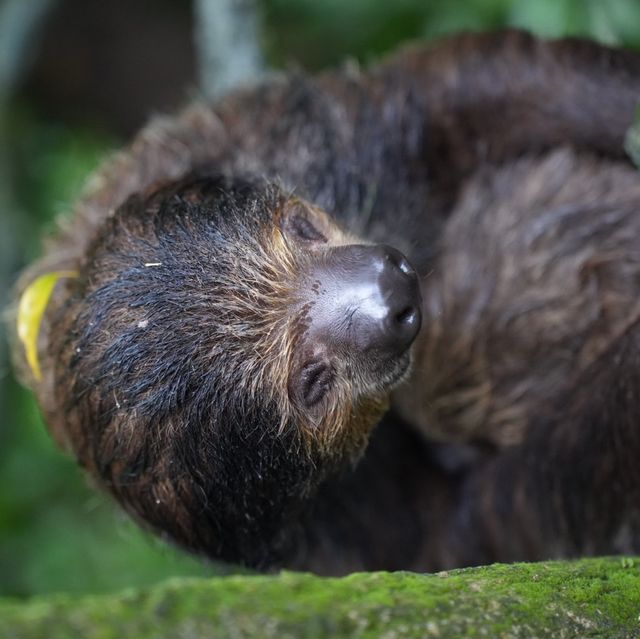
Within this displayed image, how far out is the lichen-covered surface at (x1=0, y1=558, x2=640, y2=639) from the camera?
4.66ft

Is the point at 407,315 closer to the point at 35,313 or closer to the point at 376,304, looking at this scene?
the point at 376,304

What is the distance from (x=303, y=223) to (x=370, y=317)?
2.24 feet

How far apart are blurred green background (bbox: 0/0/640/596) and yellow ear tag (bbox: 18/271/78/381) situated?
4.78 ft

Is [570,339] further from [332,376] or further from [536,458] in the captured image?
[332,376]

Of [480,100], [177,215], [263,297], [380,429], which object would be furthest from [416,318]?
[480,100]

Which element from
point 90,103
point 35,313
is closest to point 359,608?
point 35,313

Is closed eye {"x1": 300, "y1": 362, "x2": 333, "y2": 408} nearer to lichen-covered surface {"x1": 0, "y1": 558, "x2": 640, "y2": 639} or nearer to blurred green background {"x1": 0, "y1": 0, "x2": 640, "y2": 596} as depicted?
lichen-covered surface {"x1": 0, "y1": 558, "x2": 640, "y2": 639}

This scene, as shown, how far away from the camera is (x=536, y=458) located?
12.2 ft

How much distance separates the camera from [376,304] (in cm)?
291

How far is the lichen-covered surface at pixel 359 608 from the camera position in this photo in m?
1.42

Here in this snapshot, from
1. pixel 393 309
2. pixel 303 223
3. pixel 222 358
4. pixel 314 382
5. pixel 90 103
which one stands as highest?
pixel 90 103

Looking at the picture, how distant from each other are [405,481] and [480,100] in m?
1.81

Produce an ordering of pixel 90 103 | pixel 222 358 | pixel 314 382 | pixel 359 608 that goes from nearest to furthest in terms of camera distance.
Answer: pixel 359 608 → pixel 222 358 → pixel 314 382 → pixel 90 103

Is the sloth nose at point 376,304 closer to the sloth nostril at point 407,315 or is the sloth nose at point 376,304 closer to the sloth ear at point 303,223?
the sloth nostril at point 407,315
